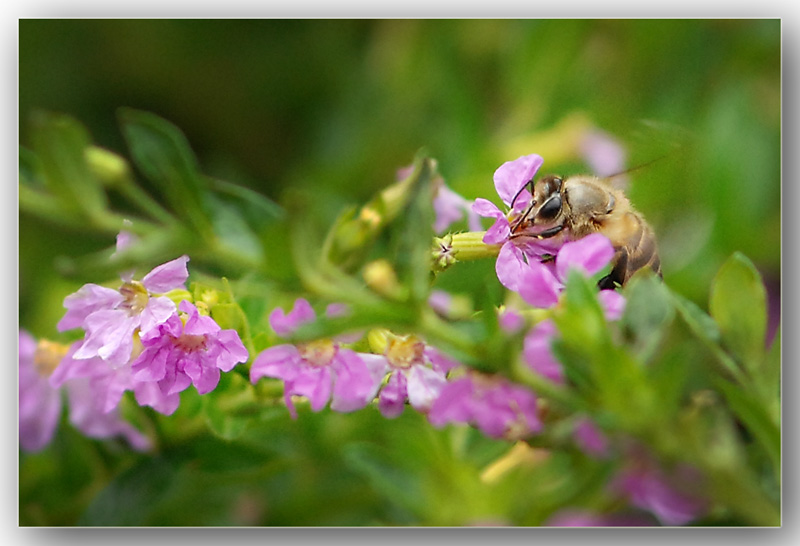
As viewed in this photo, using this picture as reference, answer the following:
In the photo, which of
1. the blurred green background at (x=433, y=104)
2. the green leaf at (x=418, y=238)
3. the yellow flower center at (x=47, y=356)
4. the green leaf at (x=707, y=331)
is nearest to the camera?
the green leaf at (x=418, y=238)

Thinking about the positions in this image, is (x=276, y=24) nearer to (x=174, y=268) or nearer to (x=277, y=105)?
(x=277, y=105)

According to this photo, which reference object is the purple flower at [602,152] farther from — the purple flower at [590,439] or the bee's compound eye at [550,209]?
the purple flower at [590,439]

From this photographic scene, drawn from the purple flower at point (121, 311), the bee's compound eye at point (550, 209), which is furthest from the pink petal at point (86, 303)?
the bee's compound eye at point (550, 209)

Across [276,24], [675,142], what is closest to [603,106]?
[675,142]

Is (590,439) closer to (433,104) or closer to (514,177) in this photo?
(514,177)

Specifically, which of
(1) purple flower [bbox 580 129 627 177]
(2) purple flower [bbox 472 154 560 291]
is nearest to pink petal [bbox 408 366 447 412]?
(2) purple flower [bbox 472 154 560 291]

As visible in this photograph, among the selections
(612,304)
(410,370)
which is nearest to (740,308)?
(612,304)

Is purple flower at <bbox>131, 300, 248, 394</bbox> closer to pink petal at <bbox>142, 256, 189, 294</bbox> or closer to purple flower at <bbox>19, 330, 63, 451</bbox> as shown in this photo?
pink petal at <bbox>142, 256, 189, 294</bbox>
